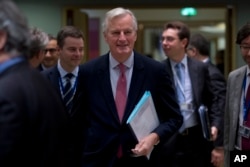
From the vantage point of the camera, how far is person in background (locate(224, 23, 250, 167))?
3.72 meters

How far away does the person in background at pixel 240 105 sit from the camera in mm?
3725

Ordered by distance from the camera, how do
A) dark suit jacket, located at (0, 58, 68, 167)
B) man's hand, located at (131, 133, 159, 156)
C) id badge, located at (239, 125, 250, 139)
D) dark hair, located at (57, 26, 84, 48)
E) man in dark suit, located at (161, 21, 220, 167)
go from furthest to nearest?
1. man in dark suit, located at (161, 21, 220, 167)
2. dark hair, located at (57, 26, 84, 48)
3. id badge, located at (239, 125, 250, 139)
4. man's hand, located at (131, 133, 159, 156)
5. dark suit jacket, located at (0, 58, 68, 167)

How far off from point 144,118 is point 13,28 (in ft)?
4.17

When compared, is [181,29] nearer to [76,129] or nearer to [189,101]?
[189,101]

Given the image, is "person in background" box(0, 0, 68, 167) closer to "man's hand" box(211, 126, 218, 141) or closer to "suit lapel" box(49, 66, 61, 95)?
"suit lapel" box(49, 66, 61, 95)

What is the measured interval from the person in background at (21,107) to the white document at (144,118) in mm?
→ 978

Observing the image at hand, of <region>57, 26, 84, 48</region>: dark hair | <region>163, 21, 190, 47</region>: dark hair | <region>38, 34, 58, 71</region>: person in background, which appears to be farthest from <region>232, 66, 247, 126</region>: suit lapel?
<region>38, 34, 58, 71</region>: person in background

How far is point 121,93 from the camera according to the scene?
9.86 feet

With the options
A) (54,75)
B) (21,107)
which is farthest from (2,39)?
(54,75)

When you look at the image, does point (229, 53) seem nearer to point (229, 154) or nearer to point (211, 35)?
point (229, 154)

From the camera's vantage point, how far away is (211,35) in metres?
13.5

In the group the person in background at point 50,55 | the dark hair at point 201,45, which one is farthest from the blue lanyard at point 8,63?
the dark hair at point 201,45

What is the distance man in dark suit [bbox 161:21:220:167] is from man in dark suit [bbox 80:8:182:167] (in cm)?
108

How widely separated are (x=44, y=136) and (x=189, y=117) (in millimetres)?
2483
